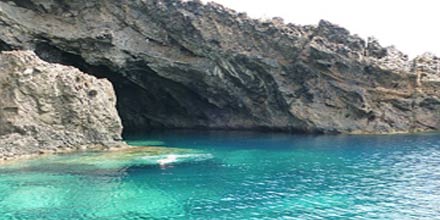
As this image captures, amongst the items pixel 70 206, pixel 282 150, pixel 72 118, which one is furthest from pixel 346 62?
pixel 70 206

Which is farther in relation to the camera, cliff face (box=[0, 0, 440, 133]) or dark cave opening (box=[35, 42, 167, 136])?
cliff face (box=[0, 0, 440, 133])

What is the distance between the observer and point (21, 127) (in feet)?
158

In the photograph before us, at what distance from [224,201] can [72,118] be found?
85.4ft

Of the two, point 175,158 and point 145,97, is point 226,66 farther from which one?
point 175,158

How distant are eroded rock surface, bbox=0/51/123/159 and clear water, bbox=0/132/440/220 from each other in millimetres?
4083

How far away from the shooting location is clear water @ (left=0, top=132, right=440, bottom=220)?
29.2m

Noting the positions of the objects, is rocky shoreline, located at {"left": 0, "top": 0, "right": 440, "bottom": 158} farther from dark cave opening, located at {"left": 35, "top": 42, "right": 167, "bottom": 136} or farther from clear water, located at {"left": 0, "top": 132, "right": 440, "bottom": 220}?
clear water, located at {"left": 0, "top": 132, "right": 440, "bottom": 220}

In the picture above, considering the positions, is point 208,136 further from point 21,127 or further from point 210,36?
point 21,127

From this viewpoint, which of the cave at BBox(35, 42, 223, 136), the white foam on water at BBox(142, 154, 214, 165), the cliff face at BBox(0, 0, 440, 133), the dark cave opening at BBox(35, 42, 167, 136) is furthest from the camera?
the cliff face at BBox(0, 0, 440, 133)

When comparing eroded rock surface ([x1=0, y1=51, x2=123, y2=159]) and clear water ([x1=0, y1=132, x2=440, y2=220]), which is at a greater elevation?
eroded rock surface ([x1=0, y1=51, x2=123, y2=159])

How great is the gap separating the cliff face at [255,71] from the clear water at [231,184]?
737 inches

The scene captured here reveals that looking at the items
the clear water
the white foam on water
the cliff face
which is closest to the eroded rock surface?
the clear water

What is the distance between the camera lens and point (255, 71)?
76.2 metres

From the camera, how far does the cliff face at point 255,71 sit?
7056 centimetres
